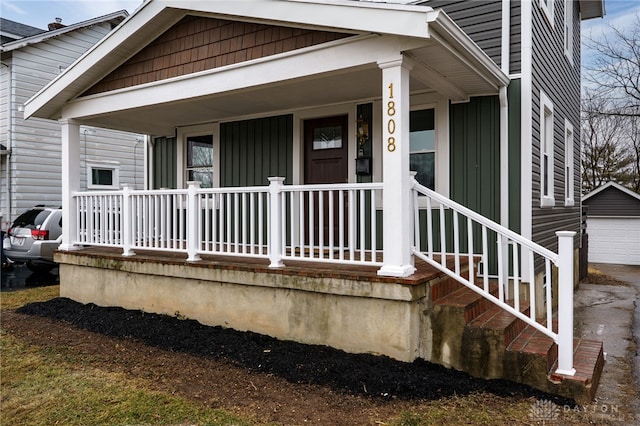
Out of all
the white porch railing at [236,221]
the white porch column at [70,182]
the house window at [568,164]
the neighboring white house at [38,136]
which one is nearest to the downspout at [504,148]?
the white porch railing at [236,221]

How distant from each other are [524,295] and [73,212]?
20.5 feet

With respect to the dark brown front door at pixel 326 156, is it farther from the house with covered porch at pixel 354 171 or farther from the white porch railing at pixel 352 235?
the white porch railing at pixel 352 235

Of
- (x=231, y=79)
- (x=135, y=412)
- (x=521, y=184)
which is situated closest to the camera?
(x=135, y=412)

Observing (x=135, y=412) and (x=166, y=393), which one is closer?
(x=135, y=412)

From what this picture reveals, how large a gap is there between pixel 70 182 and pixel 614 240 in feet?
51.7

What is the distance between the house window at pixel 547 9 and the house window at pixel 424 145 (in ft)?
→ 6.92

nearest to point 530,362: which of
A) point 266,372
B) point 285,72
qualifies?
point 266,372

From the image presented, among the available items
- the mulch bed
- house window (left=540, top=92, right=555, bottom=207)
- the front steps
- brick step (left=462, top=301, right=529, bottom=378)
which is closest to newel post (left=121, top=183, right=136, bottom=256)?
the mulch bed

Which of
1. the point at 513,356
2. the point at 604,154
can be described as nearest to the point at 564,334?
the point at 513,356

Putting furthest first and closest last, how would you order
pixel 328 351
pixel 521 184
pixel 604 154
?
pixel 604 154 < pixel 521 184 < pixel 328 351

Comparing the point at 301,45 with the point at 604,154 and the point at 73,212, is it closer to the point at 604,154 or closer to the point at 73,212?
the point at 73,212

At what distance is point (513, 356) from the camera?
3588 mm

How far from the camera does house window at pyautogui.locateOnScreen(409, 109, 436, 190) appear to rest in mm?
5900

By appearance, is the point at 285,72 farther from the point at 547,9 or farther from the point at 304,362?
the point at 547,9
